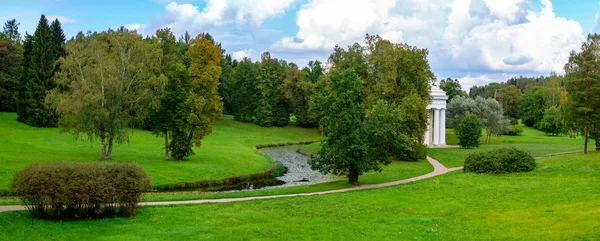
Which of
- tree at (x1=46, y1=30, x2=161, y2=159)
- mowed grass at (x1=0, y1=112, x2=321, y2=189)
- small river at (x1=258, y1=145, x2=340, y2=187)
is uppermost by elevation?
tree at (x1=46, y1=30, x2=161, y2=159)

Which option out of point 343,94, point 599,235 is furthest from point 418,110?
point 599,235

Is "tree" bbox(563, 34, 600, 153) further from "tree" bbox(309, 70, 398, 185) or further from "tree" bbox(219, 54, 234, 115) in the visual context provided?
"tree" bbox(219, 54, 234, 115)

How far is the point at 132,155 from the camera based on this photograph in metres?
46.5

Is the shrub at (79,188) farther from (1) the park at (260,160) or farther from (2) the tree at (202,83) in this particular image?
(2) the tree at (202,83)

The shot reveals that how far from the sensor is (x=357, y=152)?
33938 mm

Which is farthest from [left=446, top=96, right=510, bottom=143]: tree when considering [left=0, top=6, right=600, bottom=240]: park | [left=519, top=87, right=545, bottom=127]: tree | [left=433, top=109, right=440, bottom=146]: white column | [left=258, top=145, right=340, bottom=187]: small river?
[left=519, top=87, right=545, bottom=127]: tree

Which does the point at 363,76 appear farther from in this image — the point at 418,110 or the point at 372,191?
the point at 372,191

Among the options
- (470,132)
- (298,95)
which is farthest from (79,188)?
(298,95)

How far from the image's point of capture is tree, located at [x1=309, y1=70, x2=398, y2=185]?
34406mm

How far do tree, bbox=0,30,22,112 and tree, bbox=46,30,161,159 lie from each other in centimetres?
3194

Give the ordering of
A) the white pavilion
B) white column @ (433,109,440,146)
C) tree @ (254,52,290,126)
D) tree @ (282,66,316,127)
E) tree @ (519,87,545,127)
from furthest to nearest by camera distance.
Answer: tree @ (519,87,545,127)
tree @ (282,66,316,127)
tree @ (254,52,290,126)
white column @ (433,109,440,146)
the white pavilion

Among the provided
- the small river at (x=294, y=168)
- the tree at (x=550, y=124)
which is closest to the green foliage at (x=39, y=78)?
the small river at (x=294, y=168)

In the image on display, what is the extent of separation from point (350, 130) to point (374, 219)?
553 inches

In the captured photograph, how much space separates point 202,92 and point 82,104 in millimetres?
10185
